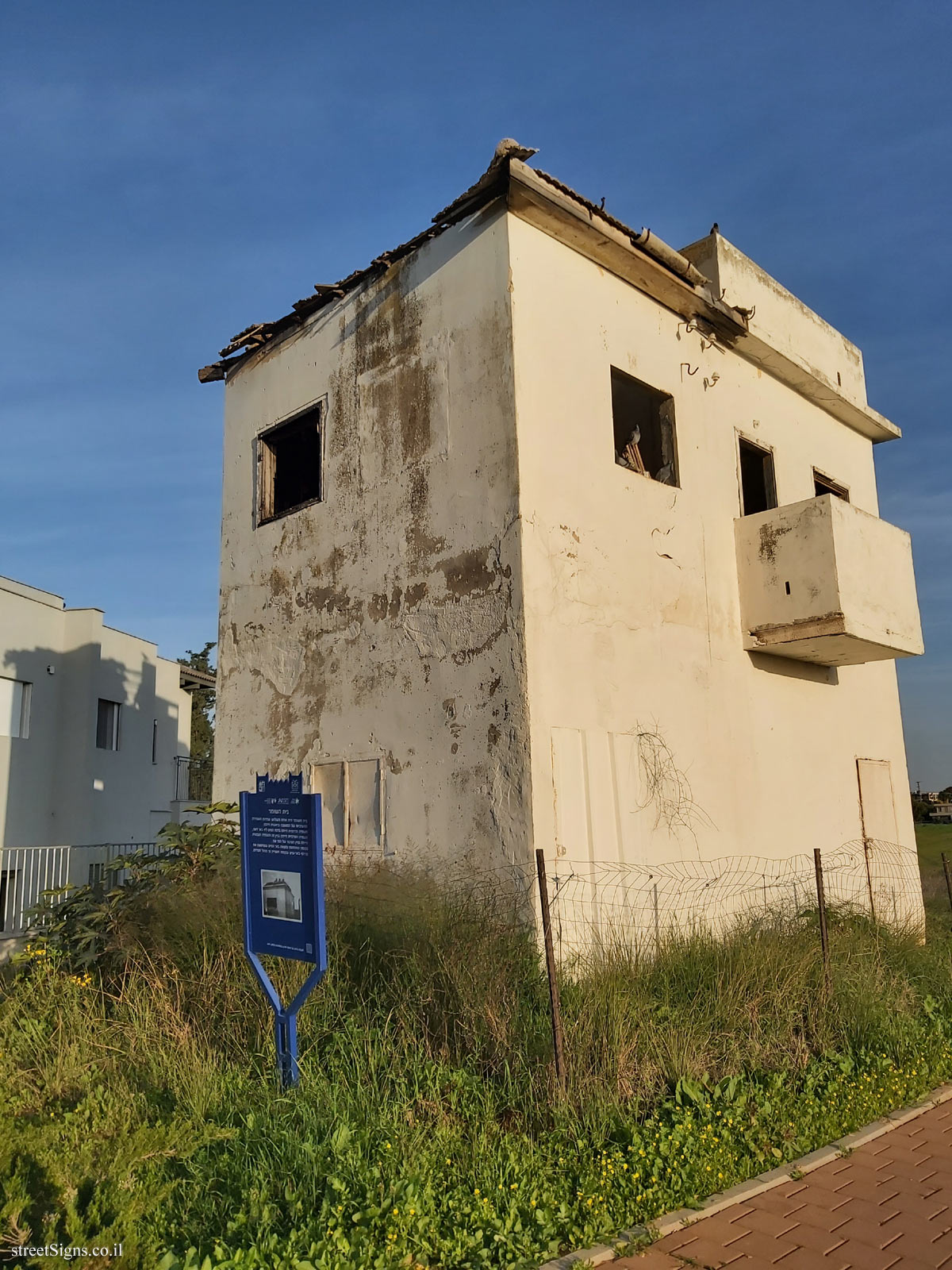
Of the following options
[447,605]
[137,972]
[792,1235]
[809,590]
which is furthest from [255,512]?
[792,1235]

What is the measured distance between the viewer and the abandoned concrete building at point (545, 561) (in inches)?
312

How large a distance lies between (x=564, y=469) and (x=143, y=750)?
2036 centimetres

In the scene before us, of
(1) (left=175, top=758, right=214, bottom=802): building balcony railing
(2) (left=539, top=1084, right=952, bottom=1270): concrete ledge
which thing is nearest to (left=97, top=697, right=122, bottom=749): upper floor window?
(1) (left=175, top=758, right=214, bottom=802): building balcony railing

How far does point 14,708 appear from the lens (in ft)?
70.3

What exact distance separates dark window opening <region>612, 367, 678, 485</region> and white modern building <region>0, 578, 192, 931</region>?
14.2 metres

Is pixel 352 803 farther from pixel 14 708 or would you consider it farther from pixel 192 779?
pixel 192 779

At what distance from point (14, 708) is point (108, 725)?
3.24 metres

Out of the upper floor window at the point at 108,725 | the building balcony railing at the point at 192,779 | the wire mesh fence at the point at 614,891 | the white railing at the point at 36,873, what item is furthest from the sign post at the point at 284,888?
the building balcony railing at the point at 192,779

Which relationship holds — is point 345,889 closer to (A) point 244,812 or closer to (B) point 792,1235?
(A) point 244,812

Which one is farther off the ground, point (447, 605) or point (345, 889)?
point (447, 605)

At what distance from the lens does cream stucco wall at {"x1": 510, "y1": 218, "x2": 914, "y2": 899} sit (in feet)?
25.8

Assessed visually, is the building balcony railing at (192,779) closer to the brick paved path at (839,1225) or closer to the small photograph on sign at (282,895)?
the small photograph on sign at (282,895)

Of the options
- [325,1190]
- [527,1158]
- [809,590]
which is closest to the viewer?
[325,1190]

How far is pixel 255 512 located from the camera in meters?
10.5
